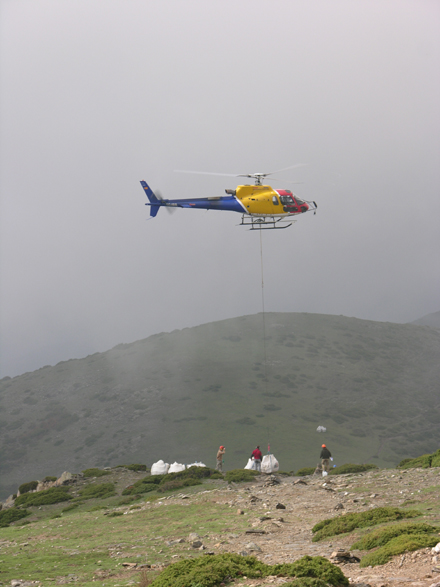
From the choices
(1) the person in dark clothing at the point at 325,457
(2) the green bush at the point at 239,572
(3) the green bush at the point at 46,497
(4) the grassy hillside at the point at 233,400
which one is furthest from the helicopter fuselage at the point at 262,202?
(4) the grassy hillside at the point at 233,400

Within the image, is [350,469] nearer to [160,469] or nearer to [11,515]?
[160,469]

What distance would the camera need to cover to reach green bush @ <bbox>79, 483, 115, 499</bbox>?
33.5 m

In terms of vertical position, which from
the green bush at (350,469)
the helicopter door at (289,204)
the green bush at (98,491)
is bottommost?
the green bush at (98,491)

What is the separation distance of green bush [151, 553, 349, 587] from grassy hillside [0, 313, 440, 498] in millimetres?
72273

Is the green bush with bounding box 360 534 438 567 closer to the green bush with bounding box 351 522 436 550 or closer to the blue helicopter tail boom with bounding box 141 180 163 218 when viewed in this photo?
the green bush with bounding box 351 522 436 550

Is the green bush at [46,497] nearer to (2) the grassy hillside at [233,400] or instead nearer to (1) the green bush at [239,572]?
(1) the green bush at [239,572]

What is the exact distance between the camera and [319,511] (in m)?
20.2

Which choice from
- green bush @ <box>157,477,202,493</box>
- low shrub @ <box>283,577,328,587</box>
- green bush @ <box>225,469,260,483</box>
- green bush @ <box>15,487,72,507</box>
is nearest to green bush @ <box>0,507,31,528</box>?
green bush @ <box>15,487,72,507</box>

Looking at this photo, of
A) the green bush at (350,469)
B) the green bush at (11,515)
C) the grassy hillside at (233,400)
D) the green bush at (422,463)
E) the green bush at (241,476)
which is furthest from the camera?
the grassy hillside at (233,400)

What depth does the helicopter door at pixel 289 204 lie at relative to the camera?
33531mm

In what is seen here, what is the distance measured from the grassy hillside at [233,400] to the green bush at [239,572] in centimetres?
7227

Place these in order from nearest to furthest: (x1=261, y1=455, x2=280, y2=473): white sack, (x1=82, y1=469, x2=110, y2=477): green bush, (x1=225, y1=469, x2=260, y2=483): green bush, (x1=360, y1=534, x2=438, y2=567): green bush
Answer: (x1=360, y1=534, x2=438, y2=567): green bush < (x1=225, y1=469, x2=260, y2=483): green bush < (x1=261, y1=455, x2=280, y2=473): white sack < (x1=82, y1=469, x2=110, y2=477): green bush

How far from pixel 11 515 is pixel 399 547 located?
93.2ft

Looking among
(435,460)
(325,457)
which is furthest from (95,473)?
(435,460)
